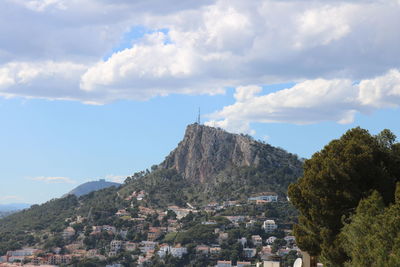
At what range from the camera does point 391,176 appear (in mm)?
18906

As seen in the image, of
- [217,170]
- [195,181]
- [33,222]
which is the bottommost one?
[33,222]

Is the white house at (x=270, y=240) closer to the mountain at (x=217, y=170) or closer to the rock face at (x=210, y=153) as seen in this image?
the mountain at (x=217, y=170)

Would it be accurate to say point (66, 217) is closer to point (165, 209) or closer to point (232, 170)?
point (165, 209)

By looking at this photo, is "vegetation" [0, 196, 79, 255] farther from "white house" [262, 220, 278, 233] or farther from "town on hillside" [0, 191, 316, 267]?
"white house" [262, 220, 278, 233]

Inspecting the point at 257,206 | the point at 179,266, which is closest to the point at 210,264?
the point at 179,266

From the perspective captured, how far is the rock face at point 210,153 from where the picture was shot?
123 m

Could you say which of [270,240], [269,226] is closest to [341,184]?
[270,240]

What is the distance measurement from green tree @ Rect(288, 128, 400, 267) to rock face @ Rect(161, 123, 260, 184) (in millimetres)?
A: 101567

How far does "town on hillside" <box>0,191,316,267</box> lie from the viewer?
89312 mm

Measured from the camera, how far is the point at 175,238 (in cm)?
10062

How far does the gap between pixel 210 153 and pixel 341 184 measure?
106 metres

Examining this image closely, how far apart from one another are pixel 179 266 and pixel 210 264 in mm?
3930

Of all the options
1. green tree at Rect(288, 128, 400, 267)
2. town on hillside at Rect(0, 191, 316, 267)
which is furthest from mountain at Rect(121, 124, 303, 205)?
green tree at Rect(288, 128, 400, 267)

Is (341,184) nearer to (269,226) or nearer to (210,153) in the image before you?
(269,226)
